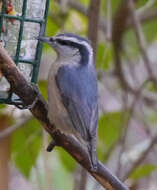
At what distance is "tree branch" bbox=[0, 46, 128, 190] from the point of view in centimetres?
205

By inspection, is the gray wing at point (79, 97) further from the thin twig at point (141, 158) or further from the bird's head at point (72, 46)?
the thin twig at point (141, 158)

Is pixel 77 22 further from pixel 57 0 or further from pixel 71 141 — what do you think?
pixel 71 141

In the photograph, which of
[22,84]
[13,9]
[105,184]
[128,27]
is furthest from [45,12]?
[128,27]

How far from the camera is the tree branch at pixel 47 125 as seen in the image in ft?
6.73

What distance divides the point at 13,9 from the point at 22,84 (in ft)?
1.28

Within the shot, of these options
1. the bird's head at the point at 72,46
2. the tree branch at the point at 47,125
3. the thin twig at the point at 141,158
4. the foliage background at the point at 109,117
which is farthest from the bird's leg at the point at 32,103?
the thin twig at the point at 141,158

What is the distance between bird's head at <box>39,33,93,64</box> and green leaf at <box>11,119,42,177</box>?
27.7 inches

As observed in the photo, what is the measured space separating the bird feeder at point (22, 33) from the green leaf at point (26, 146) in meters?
0.72

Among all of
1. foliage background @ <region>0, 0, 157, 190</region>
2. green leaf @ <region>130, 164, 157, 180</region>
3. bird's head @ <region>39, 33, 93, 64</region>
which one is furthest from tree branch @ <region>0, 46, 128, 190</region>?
green leaf @ <region>130, 164, 157, 180</region>

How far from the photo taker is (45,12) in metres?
2.52

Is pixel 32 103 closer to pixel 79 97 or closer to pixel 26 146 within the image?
pixel 79 97

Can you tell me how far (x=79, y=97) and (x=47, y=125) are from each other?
270 mm

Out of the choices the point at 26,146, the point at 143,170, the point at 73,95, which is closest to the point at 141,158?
the point at 143,170

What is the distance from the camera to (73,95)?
2.60 m
